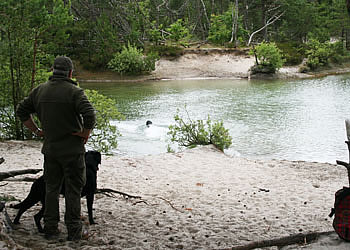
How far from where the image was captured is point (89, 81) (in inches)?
1618

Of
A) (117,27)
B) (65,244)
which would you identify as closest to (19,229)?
(65,244)

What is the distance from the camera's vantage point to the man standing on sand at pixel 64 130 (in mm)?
3990

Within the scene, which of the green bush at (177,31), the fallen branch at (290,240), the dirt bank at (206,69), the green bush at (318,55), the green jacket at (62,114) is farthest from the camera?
the green bush at (177,31)

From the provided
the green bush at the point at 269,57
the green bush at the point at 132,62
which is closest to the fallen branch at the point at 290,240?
the green bush at the point at 269,57

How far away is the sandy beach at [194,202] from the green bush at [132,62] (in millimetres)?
30942

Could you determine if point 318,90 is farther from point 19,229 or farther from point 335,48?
point 19,229

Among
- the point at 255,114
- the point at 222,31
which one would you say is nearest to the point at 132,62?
the point at 222,31

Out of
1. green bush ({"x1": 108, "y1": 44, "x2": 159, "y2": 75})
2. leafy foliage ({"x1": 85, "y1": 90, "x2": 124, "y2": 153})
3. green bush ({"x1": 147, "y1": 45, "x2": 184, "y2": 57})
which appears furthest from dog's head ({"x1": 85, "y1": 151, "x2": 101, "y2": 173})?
green bush ({"x1": 147, "y1": 45, "x2": 184, "y2": 57})

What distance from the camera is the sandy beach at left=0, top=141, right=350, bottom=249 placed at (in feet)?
14.8

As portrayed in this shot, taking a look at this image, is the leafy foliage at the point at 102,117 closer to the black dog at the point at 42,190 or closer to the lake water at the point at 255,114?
the lake water at the point at 255,114

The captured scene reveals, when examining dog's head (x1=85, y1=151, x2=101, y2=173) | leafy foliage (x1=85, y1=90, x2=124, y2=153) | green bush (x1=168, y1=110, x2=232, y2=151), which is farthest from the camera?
green bush (x1=168, y1=110, x2=232, y2=151)

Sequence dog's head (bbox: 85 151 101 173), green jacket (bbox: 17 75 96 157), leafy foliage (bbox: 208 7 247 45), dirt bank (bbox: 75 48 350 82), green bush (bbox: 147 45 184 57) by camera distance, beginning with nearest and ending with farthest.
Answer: green jacket (bbox: 17 75 96 157), dog's head (bbox: 85 151 101 173), dirt bank (bbox: 75 48 350 82), green bush (bbox: 147 45 184 57), leafy foliage (bbox: 208 7 247 45)

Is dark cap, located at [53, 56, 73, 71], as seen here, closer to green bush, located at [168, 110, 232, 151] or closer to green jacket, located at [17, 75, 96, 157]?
green jacket, located at [17, 75, 96, 157]

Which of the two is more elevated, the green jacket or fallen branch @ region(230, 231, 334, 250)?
the green jacket
